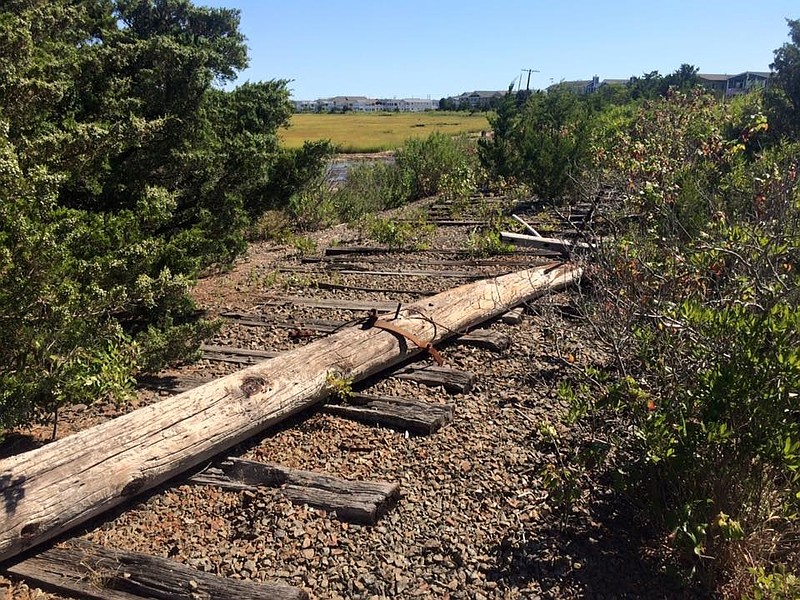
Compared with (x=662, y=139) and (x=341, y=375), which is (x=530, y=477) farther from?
(x=662, y=139)

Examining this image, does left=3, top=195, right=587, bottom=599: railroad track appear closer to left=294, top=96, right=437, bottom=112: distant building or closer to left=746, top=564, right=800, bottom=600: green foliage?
left=746, top=564, right=800, bottom=600: green foliage

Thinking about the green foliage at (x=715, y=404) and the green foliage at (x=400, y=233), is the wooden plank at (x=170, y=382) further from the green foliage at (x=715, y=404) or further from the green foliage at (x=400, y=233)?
the green foliage at (x=400, y=233)

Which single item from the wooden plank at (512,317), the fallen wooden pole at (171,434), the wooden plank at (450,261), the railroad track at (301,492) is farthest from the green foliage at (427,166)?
the fallen wooden pole at (171,434)

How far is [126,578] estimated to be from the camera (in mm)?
2738

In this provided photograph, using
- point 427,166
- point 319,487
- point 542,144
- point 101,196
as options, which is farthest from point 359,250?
point 427,166

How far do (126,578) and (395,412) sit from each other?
182 centimetres

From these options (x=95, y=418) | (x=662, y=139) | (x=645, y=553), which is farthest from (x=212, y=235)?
(x=662, y=139)

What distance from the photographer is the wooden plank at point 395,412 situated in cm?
397

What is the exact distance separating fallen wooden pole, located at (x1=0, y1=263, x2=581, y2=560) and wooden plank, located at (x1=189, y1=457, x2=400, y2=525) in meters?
0.17

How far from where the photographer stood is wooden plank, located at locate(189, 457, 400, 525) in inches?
124

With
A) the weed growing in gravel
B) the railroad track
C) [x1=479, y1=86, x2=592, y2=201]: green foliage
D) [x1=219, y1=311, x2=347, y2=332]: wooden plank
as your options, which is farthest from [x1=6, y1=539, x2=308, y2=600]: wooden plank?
[x1=479, y1=86, x2=592, y2=201]: green foliage

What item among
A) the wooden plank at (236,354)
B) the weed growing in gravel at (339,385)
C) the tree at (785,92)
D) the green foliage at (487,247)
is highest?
the tree at (785,92)

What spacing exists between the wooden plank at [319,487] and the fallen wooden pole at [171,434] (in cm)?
17

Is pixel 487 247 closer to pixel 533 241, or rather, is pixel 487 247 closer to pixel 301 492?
pixel 533 241
